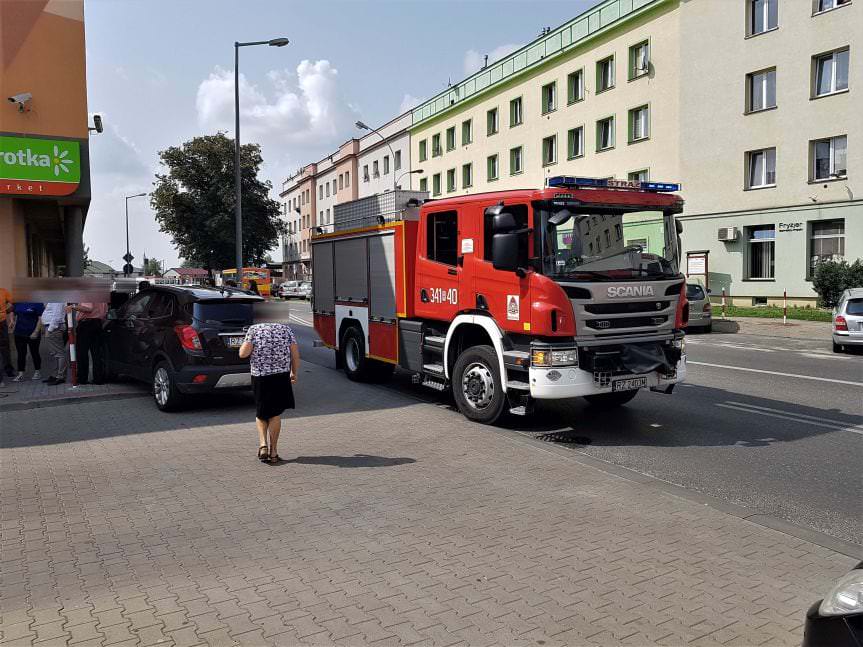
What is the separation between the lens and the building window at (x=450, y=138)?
1869 inches

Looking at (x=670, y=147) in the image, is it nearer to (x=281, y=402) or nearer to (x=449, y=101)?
(x=449, y=101)

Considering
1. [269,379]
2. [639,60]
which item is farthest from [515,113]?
[269,379]

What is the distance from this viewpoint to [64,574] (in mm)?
4391

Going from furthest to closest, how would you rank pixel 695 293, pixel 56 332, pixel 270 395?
1. pixel 695 293
2. pixel 56 332
3. pixel 270 395

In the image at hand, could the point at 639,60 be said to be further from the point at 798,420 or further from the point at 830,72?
the point at 798,420

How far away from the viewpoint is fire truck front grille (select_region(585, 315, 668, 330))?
782 cm

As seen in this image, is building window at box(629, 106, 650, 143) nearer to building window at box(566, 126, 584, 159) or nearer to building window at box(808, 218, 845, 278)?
building window at box(566, 126, 584, 159)

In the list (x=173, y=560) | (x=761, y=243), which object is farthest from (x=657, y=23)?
(x=173, y=560)

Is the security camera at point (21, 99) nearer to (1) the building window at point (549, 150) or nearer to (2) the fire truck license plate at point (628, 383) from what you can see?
(2) the fire truck license plate at point (628, 383)

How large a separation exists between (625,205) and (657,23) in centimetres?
2568

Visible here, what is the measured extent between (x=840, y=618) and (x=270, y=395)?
5311mm

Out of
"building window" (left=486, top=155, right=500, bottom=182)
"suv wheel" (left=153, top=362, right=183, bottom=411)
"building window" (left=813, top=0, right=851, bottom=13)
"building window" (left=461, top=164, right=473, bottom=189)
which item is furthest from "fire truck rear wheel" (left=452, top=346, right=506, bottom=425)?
"building window" (left=461, top=164, right=473, bottom=189)

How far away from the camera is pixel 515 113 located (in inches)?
1598

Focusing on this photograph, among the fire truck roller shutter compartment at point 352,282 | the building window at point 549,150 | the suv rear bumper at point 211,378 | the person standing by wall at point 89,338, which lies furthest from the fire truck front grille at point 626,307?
the building window at point 549,150
